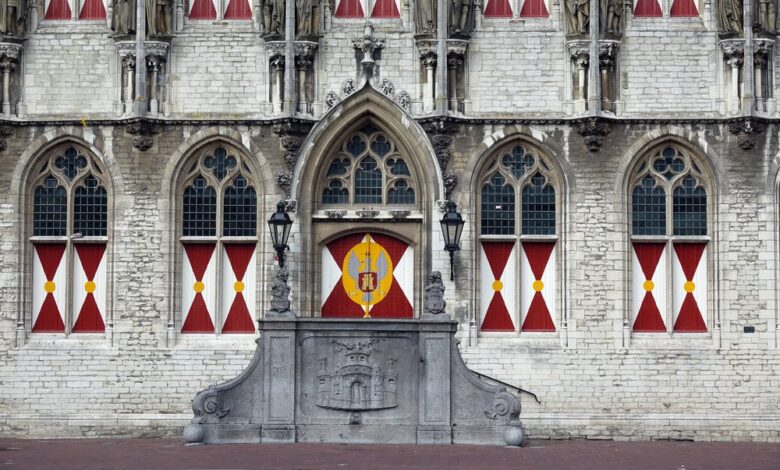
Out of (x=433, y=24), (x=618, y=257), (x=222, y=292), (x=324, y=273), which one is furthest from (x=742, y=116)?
(x=222, y=292)

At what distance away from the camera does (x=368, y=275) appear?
31.9 metres

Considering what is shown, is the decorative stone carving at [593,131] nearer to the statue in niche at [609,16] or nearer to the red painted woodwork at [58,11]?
the statue in niche at [609,16]

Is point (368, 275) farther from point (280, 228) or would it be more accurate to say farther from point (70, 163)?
point (70, 163)

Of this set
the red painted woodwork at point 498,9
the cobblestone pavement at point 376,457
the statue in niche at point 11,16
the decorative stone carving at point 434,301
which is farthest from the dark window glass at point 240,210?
the red painted woodwork at point 498,9

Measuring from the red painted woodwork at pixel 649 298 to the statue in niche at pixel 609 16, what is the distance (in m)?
4.38

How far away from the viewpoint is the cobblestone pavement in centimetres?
2442

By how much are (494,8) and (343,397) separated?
9.28 metres

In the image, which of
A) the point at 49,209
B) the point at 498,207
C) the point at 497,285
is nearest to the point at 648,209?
the point at 498,207

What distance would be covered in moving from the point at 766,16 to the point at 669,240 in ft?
16.0

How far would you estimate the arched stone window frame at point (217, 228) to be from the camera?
31.6m

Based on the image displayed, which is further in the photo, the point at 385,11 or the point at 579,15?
the point at 385,11

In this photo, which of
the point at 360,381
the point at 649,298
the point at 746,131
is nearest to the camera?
the point at 360,381

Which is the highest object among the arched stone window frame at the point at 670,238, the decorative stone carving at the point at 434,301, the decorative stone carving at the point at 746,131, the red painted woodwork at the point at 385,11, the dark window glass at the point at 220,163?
the red painted woodwork at the point at 385,11

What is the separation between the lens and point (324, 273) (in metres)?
31.9
